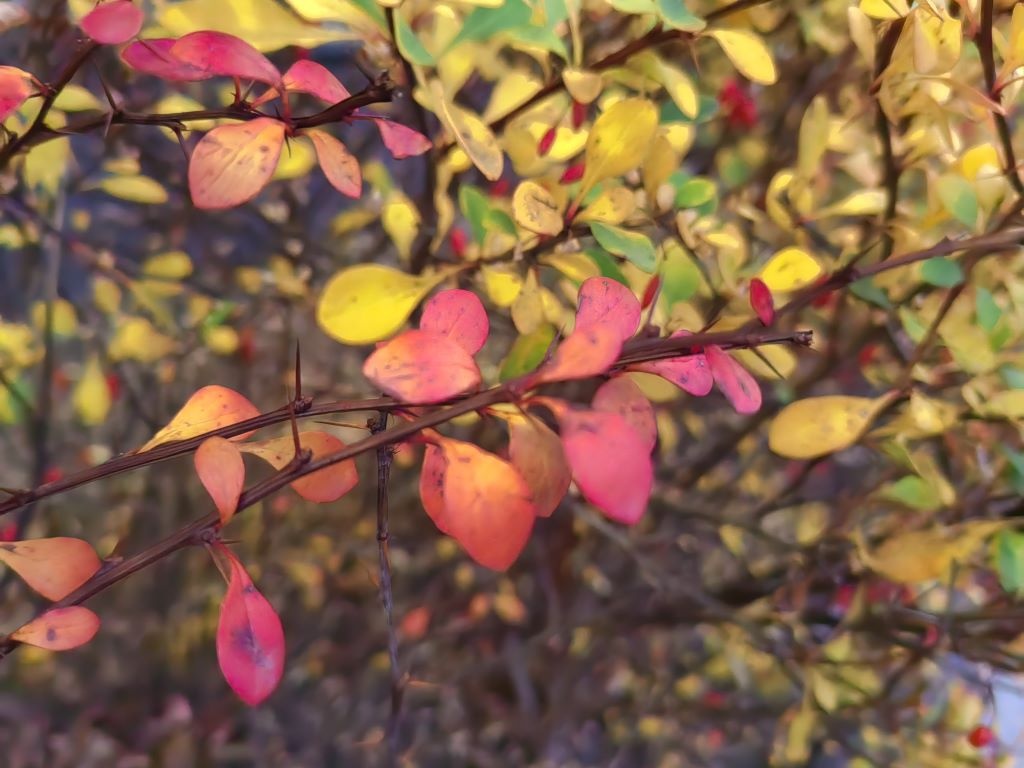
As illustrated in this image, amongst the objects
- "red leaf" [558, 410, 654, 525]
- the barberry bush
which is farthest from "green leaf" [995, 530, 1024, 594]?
"red leaf" [558, 410, 654, 525]

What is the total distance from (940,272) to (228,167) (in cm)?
37

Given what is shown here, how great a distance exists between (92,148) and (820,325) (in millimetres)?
908

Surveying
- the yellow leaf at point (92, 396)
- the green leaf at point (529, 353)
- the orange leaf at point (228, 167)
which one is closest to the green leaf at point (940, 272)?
the green leaf at point (529, 353)

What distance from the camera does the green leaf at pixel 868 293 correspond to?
50 centimetres

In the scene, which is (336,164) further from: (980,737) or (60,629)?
(980,737)

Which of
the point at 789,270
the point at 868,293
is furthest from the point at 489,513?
the point at 868,293

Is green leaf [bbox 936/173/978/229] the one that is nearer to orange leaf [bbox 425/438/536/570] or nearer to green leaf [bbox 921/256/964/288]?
green leaf [bbox 921/256/964/288]

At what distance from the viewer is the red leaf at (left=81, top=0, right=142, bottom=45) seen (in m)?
0.29

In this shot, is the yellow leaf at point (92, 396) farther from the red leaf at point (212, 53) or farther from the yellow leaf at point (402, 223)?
the red leaf at point (212, 53)

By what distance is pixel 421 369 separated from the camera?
27cm

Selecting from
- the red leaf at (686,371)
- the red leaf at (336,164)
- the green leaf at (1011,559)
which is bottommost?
the green leaf at (1011,559)

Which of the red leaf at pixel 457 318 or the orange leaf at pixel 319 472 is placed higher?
the red leaf at pixel 457 318

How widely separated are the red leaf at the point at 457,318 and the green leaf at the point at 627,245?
0.08m

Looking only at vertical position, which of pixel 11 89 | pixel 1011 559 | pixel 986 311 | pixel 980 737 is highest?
pixel 11 89
